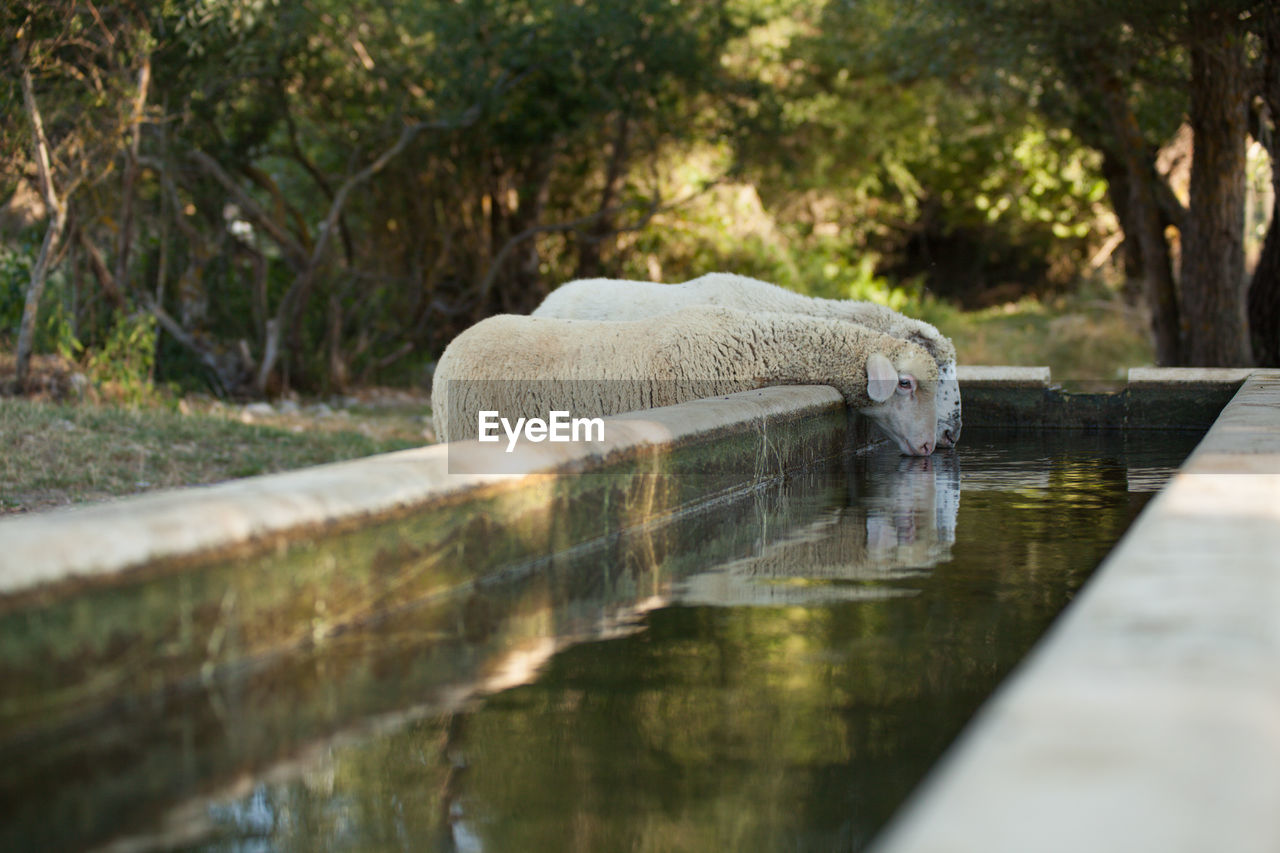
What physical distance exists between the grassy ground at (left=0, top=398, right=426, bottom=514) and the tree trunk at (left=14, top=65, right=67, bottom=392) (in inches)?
40.7

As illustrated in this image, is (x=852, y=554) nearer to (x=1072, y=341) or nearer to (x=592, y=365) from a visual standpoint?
(x=592, y=365)

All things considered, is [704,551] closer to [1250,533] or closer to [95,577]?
[1250,533]

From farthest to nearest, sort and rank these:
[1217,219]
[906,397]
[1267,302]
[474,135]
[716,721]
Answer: [474,135] → [1267,302] → [1217,219] → [906,397] → [716,721]

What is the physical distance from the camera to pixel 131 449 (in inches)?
316

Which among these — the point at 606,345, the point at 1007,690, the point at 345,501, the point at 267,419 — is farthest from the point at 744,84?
the point at 1007,690

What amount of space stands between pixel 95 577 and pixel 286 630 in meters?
0.59

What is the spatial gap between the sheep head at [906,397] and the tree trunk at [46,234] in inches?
266

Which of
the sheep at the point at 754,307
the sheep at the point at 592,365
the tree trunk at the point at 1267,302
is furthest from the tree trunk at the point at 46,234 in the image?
the tree trunk at the point at 1267,302

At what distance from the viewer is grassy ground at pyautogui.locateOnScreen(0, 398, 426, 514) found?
7156 millimetres

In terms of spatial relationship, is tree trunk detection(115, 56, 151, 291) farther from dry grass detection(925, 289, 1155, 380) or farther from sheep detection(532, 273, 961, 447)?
dry grass detection(925, 289, 1155, 380)

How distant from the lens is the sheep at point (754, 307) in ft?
22.3

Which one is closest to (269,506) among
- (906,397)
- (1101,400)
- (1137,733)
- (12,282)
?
(1137,733)

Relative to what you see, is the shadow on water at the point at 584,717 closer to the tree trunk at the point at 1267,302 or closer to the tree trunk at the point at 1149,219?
the tree trunk at the point at 1267,302

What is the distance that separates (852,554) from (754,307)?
3.12m
